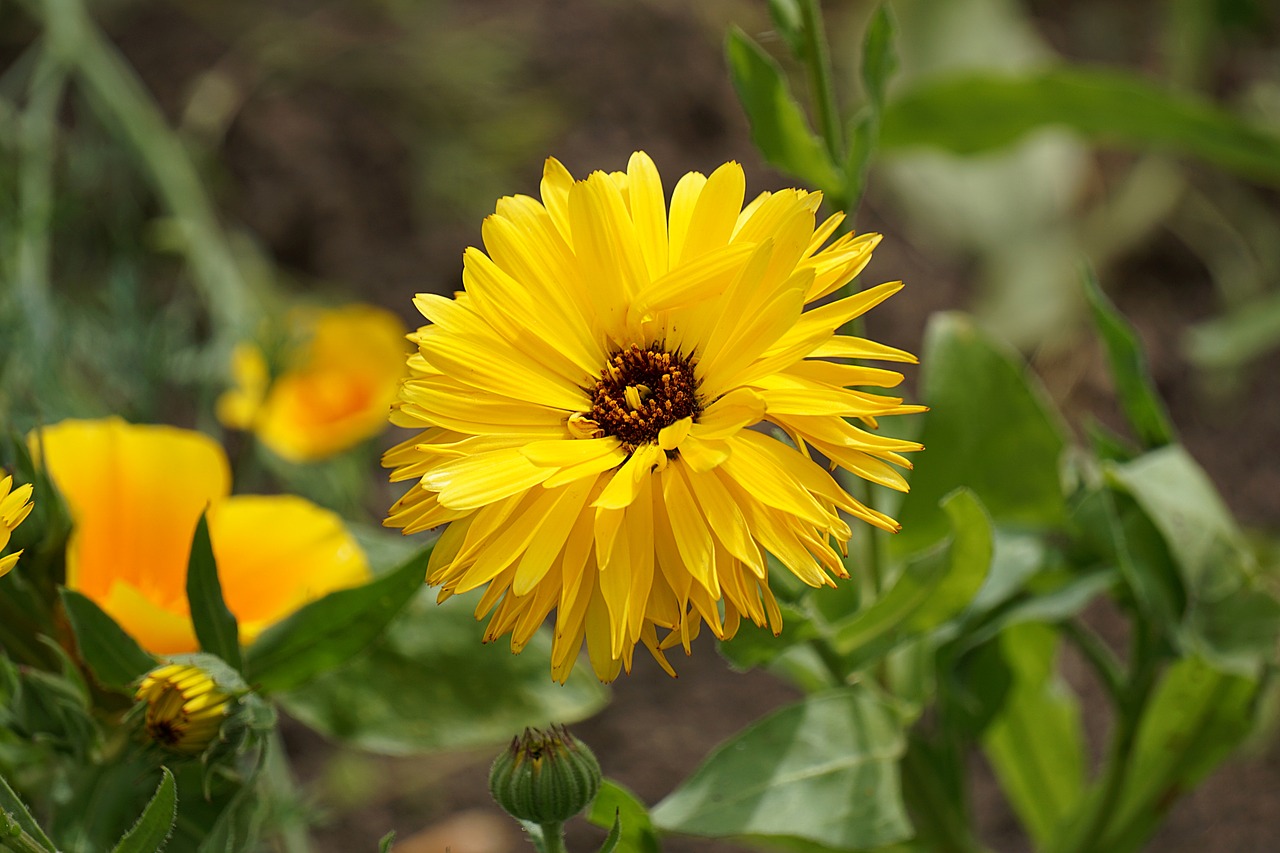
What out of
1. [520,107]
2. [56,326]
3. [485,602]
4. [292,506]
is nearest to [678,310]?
[485,602]

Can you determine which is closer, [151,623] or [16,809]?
[16,809]

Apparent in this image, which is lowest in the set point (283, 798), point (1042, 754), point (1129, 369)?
point (1042, 754)

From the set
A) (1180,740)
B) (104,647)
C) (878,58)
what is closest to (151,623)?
(104,647)

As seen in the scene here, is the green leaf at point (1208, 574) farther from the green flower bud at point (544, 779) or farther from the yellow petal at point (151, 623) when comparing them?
the yellow petal at point (151, 623)

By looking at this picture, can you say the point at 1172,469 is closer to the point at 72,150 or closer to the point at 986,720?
the point at 986,720

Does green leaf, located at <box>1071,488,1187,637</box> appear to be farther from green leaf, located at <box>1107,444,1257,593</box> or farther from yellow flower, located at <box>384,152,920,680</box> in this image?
yellow flower, located at <box>384,152,920,680</box>

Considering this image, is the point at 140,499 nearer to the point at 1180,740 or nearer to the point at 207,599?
the point at 207,599

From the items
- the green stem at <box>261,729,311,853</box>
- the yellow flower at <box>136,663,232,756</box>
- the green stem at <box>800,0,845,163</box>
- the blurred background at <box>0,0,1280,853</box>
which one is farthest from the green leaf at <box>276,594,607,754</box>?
the blurred background at <box>0,0,1280,853</box>

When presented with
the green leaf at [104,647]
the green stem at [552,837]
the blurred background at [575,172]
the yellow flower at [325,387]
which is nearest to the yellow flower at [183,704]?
the green leaf at [104,647]
